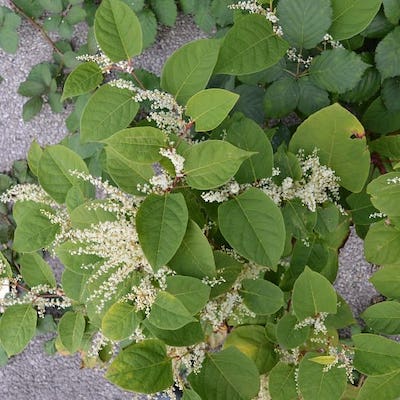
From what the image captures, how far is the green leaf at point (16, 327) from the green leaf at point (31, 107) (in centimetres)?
87

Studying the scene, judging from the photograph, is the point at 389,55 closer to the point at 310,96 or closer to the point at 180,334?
the point at 310,96

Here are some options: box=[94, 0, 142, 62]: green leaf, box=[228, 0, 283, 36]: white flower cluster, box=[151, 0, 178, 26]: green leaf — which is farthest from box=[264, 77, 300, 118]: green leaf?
box=[151, 0, 178, 26]: green leaf

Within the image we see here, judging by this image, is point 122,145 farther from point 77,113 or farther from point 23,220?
point 77,113

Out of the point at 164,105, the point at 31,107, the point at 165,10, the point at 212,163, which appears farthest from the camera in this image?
the point at 31,107

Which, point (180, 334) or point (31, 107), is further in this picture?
point (31, 107)

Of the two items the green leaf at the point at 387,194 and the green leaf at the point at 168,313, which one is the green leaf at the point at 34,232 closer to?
the green leaf at the point at 168,313

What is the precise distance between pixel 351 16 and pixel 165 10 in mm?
662

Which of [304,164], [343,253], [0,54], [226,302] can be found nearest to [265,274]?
[226,302]

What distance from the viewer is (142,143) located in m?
0.77

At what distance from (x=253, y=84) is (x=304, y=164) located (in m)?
0.29

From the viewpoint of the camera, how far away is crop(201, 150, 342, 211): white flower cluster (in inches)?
34.2

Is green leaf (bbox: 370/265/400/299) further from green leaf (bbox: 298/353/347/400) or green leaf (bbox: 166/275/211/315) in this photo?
green leaf (bbox: 166/275/211/315)

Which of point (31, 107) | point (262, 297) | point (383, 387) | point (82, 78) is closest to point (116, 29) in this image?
point (82, 78)

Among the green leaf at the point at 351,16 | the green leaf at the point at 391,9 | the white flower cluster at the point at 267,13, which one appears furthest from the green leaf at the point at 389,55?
the white flower cluster at the point at 267,13
